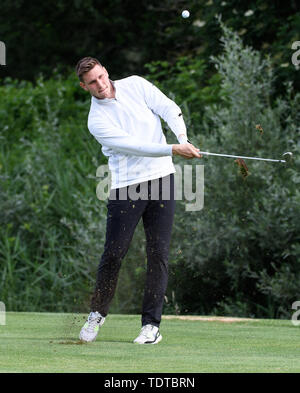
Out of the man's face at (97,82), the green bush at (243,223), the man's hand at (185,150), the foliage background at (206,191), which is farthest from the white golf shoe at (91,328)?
the green bush at (243,223)

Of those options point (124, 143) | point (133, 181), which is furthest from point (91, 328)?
point (124, 143)

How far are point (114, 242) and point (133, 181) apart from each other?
38 cm

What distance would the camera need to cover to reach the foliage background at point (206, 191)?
896 cm

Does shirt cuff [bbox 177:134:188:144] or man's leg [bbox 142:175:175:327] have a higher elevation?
shirt cuff [bbox 177:134:188:144]

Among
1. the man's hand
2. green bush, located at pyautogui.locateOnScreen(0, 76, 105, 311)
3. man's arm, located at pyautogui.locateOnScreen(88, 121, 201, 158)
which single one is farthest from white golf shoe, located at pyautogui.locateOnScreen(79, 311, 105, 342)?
green bush, located at pyautogui.locateOnScreen(0, 76, 105, 311)

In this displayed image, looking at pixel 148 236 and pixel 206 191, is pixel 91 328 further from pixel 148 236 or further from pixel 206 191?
pixel 206 191

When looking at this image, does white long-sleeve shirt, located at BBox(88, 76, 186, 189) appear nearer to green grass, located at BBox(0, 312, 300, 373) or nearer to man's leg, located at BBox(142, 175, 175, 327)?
man's leg, located at BBox(142, 175, 175, 327)

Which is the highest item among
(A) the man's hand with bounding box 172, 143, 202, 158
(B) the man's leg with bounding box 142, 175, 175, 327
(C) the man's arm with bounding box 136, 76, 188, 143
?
(C) the man's arm with bounding box 136, 76, 188, 143

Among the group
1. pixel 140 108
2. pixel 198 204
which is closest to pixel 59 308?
pixel 198 204

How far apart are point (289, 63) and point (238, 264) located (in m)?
Answer: 2.50

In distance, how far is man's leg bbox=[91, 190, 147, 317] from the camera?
5.73 meters

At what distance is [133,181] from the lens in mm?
5684
